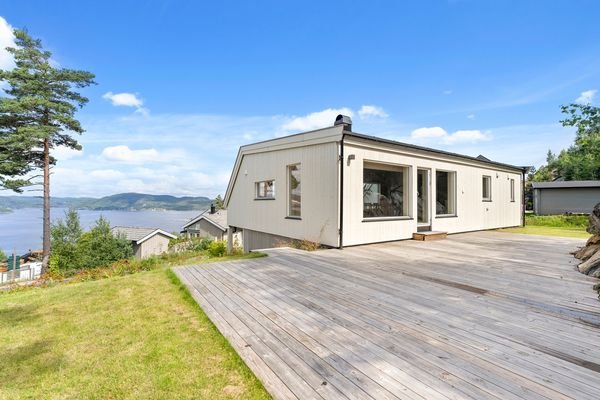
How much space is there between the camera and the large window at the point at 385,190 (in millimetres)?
7872

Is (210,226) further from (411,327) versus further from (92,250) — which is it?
(411,327)

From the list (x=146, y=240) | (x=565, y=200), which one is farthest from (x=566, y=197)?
(x=146, y=240)

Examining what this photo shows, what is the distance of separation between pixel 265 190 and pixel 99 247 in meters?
15.4

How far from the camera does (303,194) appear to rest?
26.2ft

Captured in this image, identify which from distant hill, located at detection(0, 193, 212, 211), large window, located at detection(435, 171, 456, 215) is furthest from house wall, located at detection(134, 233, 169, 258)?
distant hill, located at detection(0, 193, 212, 211)

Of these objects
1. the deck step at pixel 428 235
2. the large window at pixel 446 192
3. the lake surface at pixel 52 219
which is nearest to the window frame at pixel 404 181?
the deck step at pixel 428 235

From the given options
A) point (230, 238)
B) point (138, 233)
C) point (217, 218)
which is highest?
point (217, 218)

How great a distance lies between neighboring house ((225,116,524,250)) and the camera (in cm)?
705

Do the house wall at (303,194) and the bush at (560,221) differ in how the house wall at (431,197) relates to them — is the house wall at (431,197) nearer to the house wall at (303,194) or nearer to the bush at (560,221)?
the house wall at (303,194)

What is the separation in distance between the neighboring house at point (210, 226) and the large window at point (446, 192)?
641 inches

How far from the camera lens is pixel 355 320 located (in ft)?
8.83

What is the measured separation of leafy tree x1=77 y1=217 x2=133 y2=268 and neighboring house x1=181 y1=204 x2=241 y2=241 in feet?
21.2

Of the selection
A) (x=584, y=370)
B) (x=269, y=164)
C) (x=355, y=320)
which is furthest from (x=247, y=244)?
(x=584, y=370)

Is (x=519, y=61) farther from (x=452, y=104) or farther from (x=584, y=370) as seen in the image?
(x=584, y=370)
